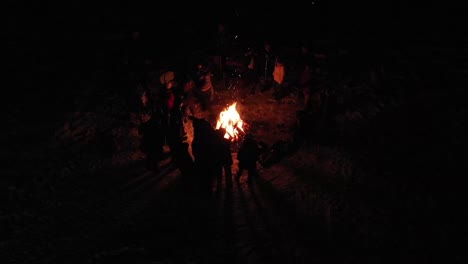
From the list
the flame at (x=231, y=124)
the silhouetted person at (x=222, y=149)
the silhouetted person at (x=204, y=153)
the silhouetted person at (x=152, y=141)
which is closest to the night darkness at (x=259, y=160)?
the silhouetted person at (x=204, y=153)

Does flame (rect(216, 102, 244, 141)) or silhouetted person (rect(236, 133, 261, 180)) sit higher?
flame (rect(216, 102, 244, 141))

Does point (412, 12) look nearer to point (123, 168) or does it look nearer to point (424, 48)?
point (424, 48)

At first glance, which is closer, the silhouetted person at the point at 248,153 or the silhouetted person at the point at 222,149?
the silhouetted person at the point at 222,149

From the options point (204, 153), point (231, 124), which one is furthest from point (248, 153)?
point (231, 124)

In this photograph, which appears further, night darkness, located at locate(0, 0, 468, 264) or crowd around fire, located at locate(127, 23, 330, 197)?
crowd around fire, located at locate(127, 23, 330, 197)

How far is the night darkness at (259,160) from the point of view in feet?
21.5

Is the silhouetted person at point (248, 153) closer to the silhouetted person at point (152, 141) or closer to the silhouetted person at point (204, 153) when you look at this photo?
the silhouetted person at point (204, 153)

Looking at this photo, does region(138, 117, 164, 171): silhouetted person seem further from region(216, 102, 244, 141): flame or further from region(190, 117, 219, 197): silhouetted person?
region(216, 102, 244, 141): flame

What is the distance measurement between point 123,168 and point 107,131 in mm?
1844

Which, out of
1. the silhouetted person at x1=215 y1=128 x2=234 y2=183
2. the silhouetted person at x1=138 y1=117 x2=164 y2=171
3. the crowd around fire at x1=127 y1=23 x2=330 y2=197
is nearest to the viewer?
the silhouetted person at x1=215 y1=128 x2=234 y2=183

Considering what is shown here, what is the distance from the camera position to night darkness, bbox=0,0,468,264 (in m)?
6.57

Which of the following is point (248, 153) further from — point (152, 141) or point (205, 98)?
point (205, 98)

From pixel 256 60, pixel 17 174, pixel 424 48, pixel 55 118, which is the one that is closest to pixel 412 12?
pixel 424 48

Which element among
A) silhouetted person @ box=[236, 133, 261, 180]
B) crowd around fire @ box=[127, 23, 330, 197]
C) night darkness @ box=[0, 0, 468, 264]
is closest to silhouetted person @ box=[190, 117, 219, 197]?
crowd around fire @ box=[127, 23, 330, 197]
